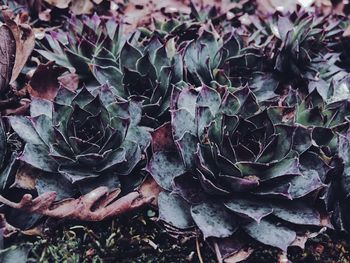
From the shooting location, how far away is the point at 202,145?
1.07 m

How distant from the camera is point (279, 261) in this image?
3.61ft

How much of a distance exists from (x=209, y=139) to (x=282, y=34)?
0.53 meters

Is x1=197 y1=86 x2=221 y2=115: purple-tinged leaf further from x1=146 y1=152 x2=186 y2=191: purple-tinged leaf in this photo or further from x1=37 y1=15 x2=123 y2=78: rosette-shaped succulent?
x1=37 y1=15 x2=123 y2=78: rosette-shaped succulent

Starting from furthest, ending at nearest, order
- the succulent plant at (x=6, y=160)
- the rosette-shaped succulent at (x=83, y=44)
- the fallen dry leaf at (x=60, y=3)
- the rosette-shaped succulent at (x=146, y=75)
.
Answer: the fallen dry leaf at (x=60, y=3), the rosette-shaped succulent at (x=83, y=44), the rosette-shaped succulent at (x=146, y=75), the succulent plant at (x=6, y=160)

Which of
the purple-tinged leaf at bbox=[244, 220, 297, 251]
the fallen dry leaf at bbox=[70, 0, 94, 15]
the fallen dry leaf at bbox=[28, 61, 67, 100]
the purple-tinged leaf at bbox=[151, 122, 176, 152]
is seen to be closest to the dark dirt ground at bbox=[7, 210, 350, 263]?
the purple-tinged leaf at bbox=[244, 220, 297, 251]

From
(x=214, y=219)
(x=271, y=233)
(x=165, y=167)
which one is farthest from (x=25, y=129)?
(x=271, y=233)

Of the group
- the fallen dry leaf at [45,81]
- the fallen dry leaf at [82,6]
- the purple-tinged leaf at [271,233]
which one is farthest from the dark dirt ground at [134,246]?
the fallen dry leaf at [82,6]

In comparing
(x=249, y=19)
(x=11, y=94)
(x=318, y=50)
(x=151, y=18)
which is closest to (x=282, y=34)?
(x=318, y=50)

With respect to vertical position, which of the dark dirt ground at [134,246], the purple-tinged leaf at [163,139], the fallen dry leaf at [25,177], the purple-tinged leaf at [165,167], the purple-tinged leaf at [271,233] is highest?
the purple-tinged leaf at [163,139]

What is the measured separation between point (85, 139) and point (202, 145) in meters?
0.27

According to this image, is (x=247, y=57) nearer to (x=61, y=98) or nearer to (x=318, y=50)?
(x=318, y=50)

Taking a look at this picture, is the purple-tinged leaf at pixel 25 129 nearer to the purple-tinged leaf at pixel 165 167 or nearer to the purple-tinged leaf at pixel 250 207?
the purple-tinged leaf at pixel 165 167

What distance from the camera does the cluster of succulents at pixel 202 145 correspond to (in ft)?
3.45

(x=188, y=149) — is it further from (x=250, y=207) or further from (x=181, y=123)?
(x=250, y=207)
